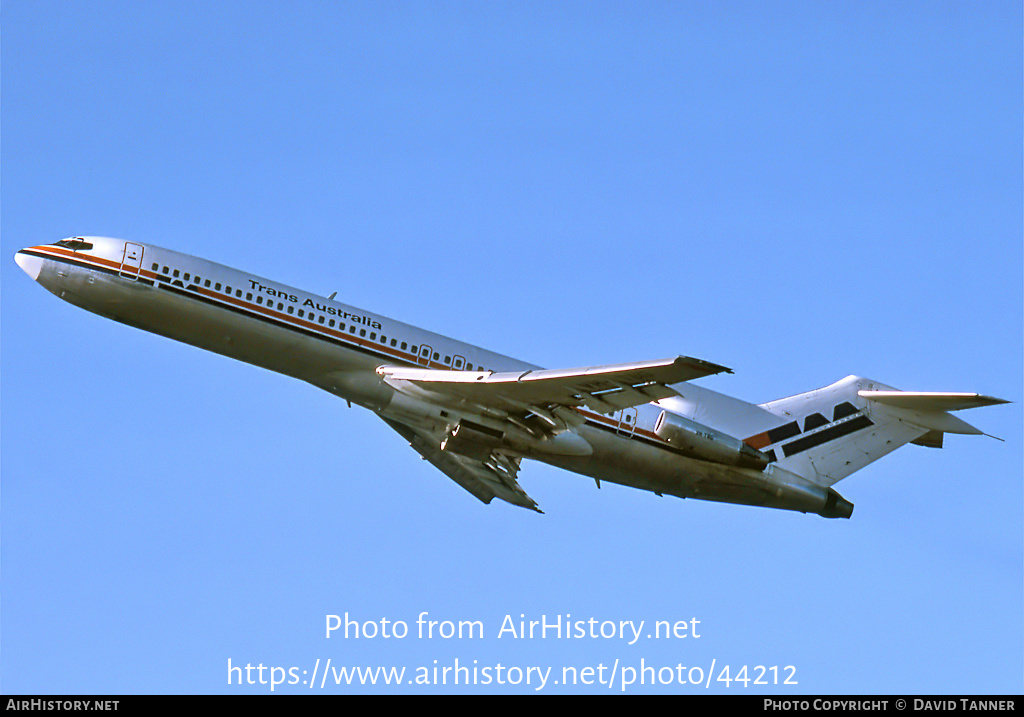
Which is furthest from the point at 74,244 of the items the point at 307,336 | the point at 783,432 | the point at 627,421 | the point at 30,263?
the point at 783,432

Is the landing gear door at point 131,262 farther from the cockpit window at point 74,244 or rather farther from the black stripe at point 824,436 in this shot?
the black stripe at point 824,436

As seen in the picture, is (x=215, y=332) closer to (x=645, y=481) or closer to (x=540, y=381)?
(x=540, y=381)

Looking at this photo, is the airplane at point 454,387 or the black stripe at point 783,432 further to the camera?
the black stripe at point 783,432

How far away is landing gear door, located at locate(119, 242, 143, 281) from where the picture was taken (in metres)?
31.2

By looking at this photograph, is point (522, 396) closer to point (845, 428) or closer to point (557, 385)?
point (557, 385)

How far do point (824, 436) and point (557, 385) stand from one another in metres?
9.70

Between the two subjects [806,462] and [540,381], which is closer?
[540,381]

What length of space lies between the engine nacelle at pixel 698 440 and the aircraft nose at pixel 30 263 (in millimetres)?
16682

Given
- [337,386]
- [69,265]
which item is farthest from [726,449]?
[69,265]

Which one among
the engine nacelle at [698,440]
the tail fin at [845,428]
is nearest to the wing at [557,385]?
the engine nacelle at [698,440]

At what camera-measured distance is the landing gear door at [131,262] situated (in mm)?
31172

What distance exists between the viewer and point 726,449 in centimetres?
3272
